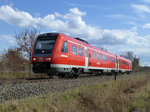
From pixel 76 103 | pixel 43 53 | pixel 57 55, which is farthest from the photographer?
Answer: pixel 43 53

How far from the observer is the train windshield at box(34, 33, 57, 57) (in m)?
10.5

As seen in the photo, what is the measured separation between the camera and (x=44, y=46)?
1096 cm

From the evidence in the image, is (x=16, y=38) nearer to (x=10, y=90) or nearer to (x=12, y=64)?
(x=12, y=64)

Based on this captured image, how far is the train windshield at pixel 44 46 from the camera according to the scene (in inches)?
415

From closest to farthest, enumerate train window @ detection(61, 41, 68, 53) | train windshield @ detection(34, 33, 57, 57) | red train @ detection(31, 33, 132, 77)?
red train @ detection(31, 33, 132, 77), train windshield @ detection(34, 33, 57, 57), train window @ detection(61, 41, 68, 53)

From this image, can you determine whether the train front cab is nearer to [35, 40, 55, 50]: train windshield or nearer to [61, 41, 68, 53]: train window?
[35, 40, 55, 50]: train windshield

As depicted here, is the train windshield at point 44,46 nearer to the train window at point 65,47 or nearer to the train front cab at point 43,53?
the train front cab at point 43,53

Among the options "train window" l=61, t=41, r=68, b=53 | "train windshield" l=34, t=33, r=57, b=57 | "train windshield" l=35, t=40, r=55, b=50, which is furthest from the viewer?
"train window" l=61, t=41, r=68, b=53

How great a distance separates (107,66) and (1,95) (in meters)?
16.2

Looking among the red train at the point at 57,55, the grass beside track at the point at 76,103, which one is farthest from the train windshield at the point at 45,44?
the grass beside track at the point at 76,103

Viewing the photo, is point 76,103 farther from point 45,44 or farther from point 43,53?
point 45,44

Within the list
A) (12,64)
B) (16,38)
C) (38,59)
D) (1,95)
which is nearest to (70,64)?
(38,59)

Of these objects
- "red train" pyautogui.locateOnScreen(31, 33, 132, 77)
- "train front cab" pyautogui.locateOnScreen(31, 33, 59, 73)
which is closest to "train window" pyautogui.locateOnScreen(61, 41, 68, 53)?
"red train" pyautogui.locateOnScreen(31, 33, 132, 77)

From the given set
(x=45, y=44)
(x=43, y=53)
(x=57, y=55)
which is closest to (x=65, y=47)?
(x=57, y=55)
